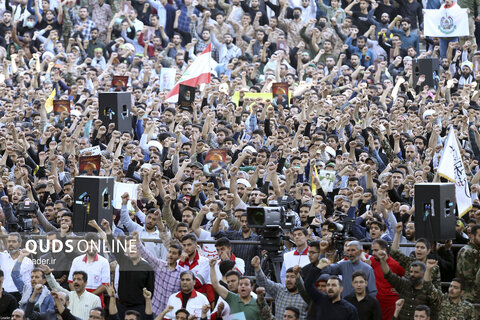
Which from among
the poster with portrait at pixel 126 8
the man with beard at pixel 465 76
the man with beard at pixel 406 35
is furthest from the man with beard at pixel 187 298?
the poster with portrait at pixel 126 8

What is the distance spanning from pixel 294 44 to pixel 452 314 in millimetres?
14567

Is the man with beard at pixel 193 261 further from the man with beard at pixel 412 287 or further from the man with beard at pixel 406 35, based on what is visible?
the man with beard at pixel 406 35

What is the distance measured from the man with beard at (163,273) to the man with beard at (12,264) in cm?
127

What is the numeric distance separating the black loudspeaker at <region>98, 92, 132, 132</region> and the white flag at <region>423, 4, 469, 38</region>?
8.33m

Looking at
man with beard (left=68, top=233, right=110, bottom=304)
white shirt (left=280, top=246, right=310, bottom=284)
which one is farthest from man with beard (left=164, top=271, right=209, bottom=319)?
white shirt (left=280, top=246, right=310, bottom=284)

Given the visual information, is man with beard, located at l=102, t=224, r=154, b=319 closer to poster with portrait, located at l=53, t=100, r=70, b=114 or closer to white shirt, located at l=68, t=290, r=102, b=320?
white shirt, located at l=68, t=290, r=102, b=320

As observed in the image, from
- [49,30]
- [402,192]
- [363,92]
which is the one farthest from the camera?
[49,30]

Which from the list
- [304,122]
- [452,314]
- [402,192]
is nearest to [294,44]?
[304,122]

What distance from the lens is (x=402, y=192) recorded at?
16.0m

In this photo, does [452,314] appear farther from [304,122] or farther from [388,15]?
[388,15]

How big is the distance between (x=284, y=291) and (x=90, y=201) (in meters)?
2.50

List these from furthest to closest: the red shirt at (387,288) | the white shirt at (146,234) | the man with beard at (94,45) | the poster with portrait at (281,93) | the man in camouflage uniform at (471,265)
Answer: the man with beard at (94,45)
the poster with portrait at (281,93)
the white shirt at (146,234)
the red shirt at (387,288)
the man in camouflage uniform at (471,265)

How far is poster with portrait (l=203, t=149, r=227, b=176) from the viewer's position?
16.7 m

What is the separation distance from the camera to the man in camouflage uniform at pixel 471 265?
12.4 meters
